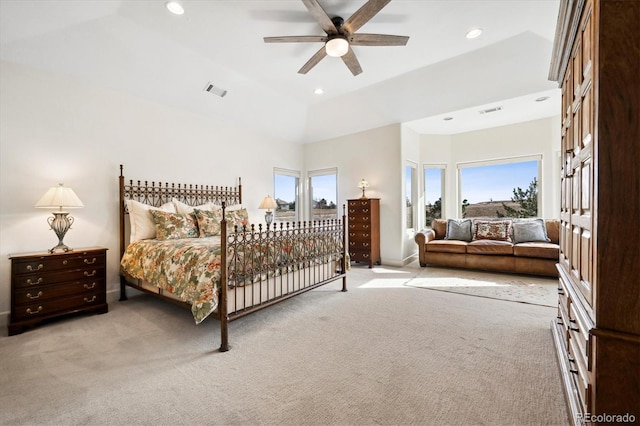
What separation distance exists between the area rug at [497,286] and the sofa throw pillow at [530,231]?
0.73 m

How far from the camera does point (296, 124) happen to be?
622cm

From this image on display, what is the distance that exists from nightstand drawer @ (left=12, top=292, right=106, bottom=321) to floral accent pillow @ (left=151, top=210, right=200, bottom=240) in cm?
96

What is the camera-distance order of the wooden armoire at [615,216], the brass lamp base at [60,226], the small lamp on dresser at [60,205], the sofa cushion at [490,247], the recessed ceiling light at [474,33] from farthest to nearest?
1. the sofa cushion at [490,247]
2. the recessed ceiling light at [474,33]
3. the brass lamp base at [60,226]
4. the small lamp on dresser at [60,205]
5. the wooden armoire at [615,216]

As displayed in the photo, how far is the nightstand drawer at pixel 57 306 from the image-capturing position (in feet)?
8.88

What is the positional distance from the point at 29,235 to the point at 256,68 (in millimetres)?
3615

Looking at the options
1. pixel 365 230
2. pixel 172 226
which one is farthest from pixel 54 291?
pixel 365 230

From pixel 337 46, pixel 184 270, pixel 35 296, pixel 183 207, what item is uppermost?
pixel 337 46

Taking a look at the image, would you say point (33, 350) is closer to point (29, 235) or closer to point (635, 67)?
point (29, 235)

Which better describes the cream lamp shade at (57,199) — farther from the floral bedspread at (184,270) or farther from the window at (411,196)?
the window at (411,196)

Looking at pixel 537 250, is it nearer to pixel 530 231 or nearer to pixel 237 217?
pixel 530 231

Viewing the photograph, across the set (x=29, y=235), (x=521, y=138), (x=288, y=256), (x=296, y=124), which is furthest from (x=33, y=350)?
(x=521, y=138)

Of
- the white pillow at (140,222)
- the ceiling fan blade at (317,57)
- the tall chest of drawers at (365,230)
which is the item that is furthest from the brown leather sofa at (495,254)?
the white pillow at (140,222)

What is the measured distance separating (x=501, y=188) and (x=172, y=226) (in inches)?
260

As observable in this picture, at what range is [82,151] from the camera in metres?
3.53
